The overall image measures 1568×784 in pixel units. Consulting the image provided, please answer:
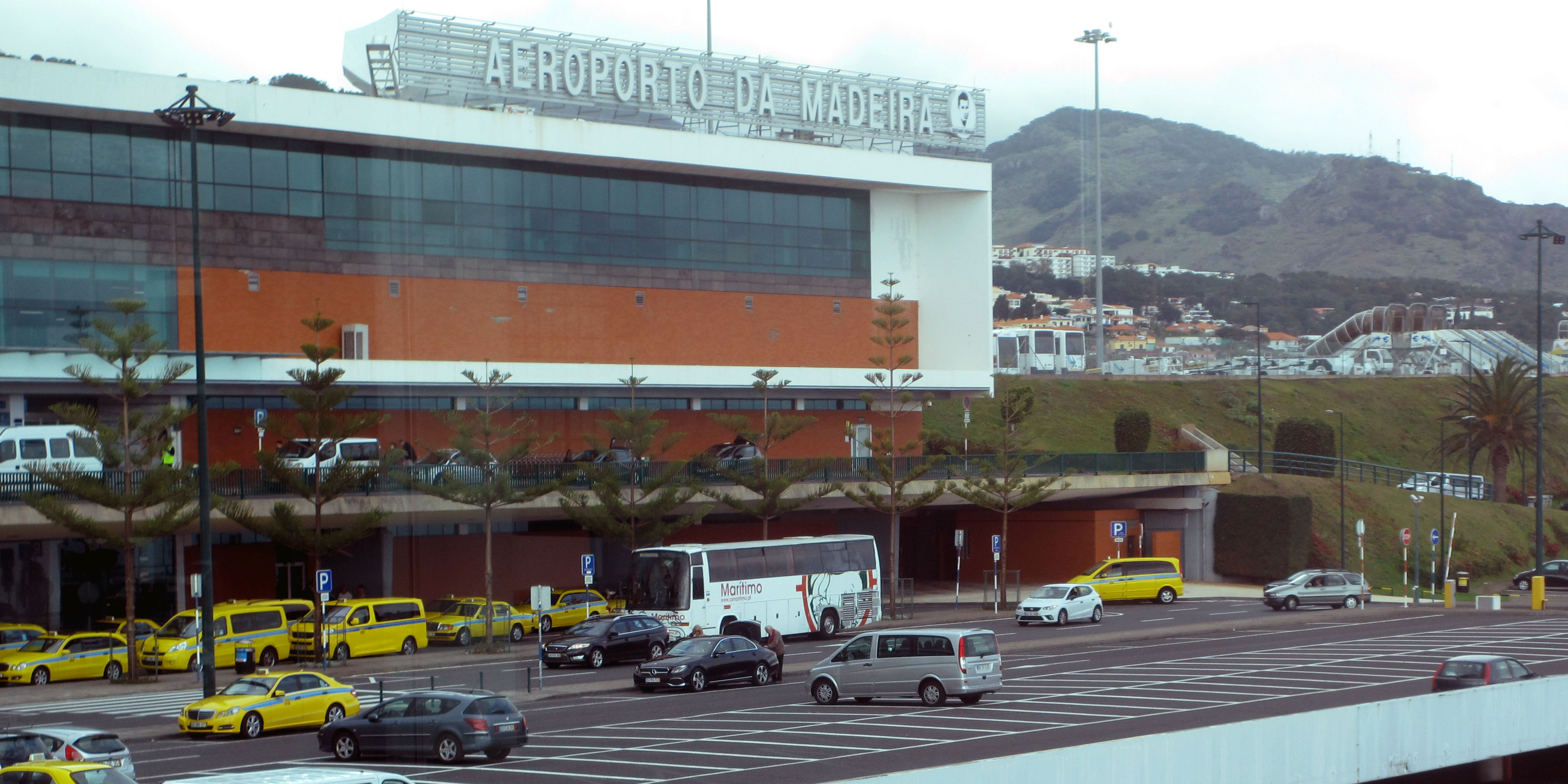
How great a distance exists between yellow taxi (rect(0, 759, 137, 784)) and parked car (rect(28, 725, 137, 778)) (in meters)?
3.12

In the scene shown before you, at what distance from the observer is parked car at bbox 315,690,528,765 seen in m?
20.1

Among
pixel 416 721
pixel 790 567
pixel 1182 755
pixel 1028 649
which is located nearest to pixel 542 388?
pixel 790 567

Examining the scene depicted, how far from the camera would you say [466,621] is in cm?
4028

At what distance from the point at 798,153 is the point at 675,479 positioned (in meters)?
16.1

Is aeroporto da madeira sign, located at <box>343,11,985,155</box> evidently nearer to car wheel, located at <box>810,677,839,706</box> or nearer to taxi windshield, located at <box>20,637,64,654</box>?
taxi windshield, located at <box>20,637,64,654</box>

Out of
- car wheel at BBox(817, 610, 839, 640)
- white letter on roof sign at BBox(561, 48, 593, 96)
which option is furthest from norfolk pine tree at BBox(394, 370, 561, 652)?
white letter on roof sign at BBox(561, 48, 593, 96)

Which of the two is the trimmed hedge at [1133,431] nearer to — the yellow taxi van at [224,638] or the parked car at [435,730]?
the yellow taxi van at [224,638]

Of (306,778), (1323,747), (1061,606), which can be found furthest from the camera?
(1061,606)

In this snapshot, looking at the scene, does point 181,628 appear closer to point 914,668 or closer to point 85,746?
point 85,746

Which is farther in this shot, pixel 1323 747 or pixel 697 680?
pixel 697 680

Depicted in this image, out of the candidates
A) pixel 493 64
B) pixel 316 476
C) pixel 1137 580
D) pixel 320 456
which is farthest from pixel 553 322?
pixel 1137 580

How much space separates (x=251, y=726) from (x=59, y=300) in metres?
22.7

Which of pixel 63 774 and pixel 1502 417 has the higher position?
pixel 1502 417

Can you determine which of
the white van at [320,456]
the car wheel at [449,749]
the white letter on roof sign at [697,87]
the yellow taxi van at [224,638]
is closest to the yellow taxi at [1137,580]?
the white letter on roof sign at [697,87]
